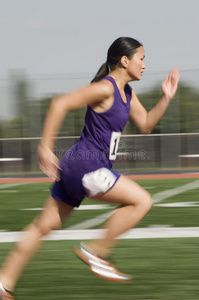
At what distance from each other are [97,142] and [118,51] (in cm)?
63

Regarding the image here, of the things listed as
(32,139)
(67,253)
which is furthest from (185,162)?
(67,253)

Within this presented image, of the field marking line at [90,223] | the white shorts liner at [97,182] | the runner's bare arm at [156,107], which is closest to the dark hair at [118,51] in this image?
the runner's bare arm at [156,107]

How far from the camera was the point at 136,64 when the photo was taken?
415cm

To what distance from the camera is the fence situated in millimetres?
18578

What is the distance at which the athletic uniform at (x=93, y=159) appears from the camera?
391cm

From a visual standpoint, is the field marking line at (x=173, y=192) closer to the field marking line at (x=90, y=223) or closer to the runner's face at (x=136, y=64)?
the field marking line at (x=90, y=223)

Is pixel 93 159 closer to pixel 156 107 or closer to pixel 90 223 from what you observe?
pixel 156 107

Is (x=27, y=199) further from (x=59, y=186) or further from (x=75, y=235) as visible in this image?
(x=59, y=186)

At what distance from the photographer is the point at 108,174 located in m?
3.95

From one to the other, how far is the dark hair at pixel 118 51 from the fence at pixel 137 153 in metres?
14.2

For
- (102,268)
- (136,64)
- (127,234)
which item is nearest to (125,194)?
(102,268)

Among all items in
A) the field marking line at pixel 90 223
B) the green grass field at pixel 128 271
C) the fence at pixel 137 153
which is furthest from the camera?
the fence at pixel 137 153

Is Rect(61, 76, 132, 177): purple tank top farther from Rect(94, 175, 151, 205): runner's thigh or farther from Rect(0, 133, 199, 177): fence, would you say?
Rect(0, 133, 199, 177): fence

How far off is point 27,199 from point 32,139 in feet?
27.8
